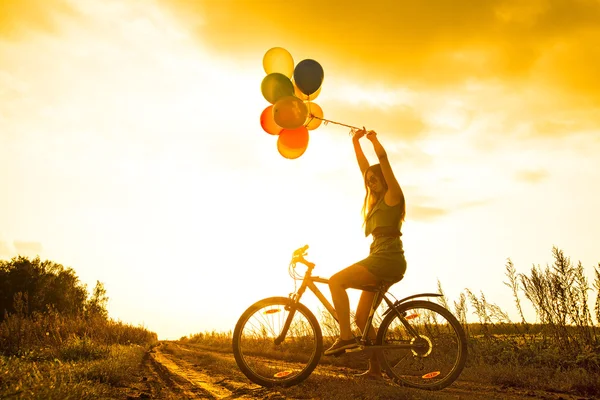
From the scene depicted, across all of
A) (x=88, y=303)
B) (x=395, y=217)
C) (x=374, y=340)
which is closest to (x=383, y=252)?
(x=395, y=217)

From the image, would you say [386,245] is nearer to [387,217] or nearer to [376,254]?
[376,254]

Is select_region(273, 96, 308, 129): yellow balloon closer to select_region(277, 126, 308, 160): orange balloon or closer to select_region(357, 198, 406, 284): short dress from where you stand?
select_region(277, 126, 308, 160): orange balloon

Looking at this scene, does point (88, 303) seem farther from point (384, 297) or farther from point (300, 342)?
point (384, 297)

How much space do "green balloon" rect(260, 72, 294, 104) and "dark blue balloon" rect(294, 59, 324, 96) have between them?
0.24 m

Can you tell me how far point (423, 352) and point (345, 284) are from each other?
1.24 metres

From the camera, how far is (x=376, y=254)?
5094mm

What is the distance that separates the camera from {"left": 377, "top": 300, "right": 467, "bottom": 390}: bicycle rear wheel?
497cm

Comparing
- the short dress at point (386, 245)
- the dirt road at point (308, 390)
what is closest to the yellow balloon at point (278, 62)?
the short dress at point (386, 245)

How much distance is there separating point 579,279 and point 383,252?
3624 millimetres

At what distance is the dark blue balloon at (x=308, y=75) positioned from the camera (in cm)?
643

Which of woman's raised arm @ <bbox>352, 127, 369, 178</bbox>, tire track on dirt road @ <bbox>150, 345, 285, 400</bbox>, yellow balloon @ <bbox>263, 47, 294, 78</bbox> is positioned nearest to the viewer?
tire track on dirt road @ <bbox>150, 345, 285, 400</bbox>

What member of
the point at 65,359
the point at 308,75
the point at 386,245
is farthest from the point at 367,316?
the point at 65,359

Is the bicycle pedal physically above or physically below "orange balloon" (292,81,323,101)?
below


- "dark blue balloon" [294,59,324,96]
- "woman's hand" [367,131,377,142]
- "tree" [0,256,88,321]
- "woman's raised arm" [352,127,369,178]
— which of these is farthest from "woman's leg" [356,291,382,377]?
"tree" [0,256,88,321]
